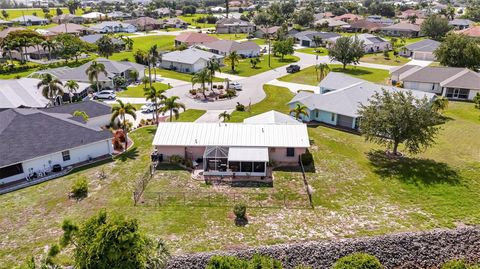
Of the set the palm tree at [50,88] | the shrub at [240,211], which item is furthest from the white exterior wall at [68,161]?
the shrub at [240,211]

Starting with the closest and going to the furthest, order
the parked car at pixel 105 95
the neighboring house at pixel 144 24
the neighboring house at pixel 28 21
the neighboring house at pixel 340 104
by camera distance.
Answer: the neighboring house at pixel 340 104, the parked car at pixel 105 95, the neighboring house at pixel 144 24, the neighboring house at pixel 28 21

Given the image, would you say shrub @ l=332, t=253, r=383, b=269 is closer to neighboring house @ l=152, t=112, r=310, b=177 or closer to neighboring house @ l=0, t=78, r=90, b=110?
neighboring house @ l=152, t=112, r=310, b=177

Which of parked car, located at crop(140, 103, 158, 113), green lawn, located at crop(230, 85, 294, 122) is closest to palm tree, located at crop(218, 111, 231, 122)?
green lawn, located at crop(230, 85, 294, 122)

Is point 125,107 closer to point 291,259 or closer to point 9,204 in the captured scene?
point 9,204

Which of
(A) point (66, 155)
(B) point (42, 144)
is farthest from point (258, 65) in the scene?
(B) point (42, 144)

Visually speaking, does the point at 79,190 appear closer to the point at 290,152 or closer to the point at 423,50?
the point at 290,152

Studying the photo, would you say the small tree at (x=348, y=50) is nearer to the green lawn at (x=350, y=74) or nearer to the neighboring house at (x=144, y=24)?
the green lawn at (x=350, y=74)
